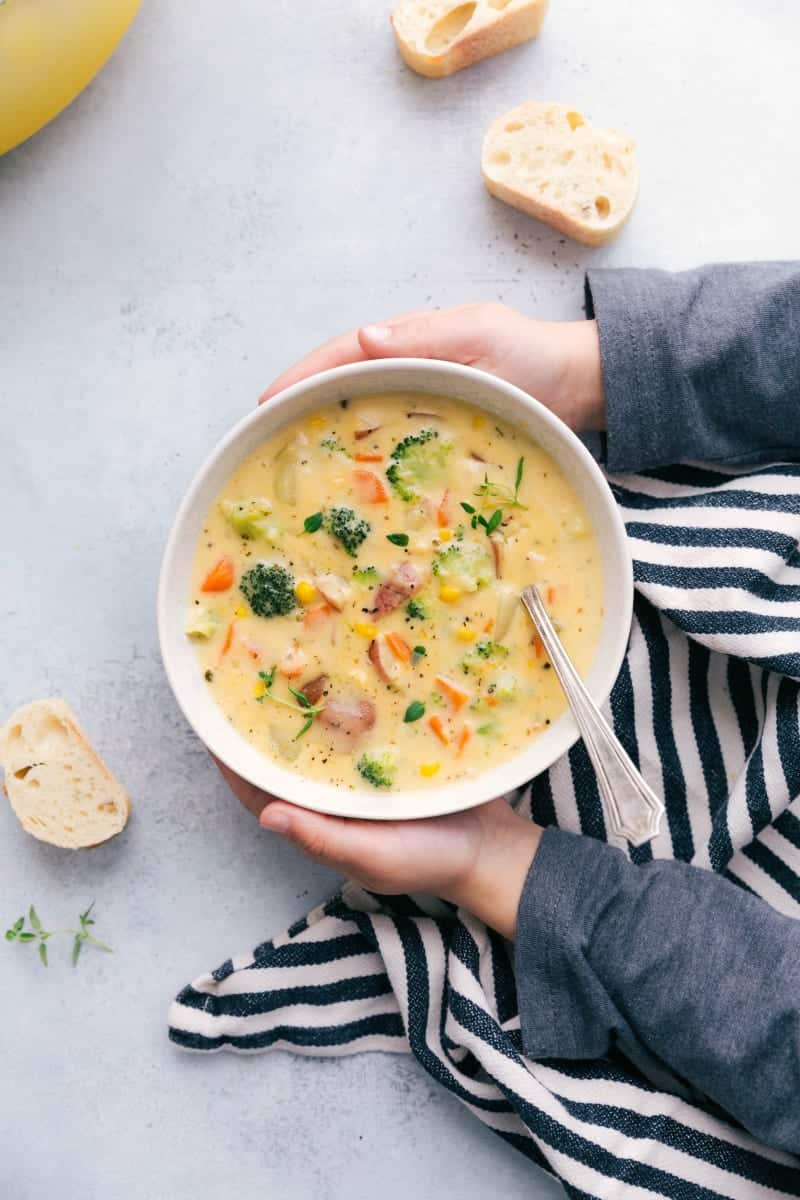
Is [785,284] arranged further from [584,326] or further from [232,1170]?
[232,1170]

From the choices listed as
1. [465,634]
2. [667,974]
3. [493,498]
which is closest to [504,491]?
[493,498]

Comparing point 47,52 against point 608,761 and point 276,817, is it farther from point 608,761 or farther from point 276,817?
point 608,761

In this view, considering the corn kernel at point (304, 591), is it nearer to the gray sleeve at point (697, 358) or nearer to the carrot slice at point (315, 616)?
the carrot slice at point (315, 616)

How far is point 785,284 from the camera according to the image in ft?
7.74

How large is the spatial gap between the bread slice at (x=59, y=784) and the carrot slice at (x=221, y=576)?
0.53 metres

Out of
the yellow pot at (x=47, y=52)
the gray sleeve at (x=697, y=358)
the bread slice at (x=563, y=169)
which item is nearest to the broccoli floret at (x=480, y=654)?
the gray sleeve at (x=697, y=358)

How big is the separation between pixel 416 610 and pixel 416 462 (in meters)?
0.27

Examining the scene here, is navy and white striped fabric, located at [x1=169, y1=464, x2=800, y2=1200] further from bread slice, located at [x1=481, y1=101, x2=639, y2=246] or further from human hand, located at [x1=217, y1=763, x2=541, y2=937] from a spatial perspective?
bread slice, located at [x1=481, y1=101, x2=639, y2=246]

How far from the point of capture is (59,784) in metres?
2.45

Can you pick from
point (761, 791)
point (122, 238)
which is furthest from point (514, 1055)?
point (122, 238)

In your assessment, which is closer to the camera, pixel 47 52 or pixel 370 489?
pixel 370 489

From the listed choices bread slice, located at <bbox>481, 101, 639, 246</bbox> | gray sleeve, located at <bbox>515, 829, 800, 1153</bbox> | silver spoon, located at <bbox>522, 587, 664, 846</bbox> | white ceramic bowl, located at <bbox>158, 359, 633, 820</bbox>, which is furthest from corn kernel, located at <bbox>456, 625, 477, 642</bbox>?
bread slice, located at <bbox>481, 101, 639, 246</bbox>

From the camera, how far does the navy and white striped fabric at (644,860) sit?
2.31m

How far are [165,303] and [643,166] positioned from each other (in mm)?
1095
